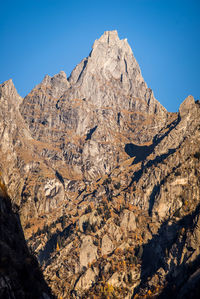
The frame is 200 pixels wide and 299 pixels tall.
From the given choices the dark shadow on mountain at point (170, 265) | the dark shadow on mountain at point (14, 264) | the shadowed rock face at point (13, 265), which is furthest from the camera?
the dark shadow on mountain at point (170, 265)

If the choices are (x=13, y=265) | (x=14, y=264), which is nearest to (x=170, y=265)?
(x=14, y=264)

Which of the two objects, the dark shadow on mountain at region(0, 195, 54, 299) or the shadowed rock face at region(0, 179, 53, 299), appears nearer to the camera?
the shadowed rock face at region(0, 179, 53, 299)

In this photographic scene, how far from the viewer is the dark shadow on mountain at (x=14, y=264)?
3910cm

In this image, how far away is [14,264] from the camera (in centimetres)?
4244

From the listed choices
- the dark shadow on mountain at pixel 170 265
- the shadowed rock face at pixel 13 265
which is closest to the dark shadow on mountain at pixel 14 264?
the shadowed rock face at pixel 13 265

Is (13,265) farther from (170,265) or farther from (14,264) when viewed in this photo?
(170,265)

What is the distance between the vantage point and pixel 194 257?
168875mm

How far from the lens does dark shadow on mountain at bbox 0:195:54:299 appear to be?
39.1 metres

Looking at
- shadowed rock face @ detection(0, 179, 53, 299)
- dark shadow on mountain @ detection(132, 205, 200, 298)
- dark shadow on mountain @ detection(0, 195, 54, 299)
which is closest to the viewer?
shadowed rock face @ detection(0, 179, 53, 299)

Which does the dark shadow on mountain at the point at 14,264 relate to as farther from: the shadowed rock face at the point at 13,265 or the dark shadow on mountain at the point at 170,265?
the dark shadow on mountain at the point at 170,265

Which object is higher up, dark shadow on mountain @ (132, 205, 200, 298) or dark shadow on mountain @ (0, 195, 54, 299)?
dark shadow on mountain @ (0, 195, 54, 299)

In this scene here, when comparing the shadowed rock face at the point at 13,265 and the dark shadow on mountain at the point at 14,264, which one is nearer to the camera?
the shadowed rock face at the point at 13,265

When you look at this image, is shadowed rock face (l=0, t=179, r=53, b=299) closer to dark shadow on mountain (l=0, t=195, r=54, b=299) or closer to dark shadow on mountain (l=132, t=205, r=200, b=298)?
dark shadow on mountain (l=0, t=195, r=54, b=299)

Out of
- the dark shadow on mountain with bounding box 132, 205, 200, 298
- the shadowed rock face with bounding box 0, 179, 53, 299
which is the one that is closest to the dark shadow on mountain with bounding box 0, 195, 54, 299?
the shadowed rock face with bounding box 0, 179, 53, 299
